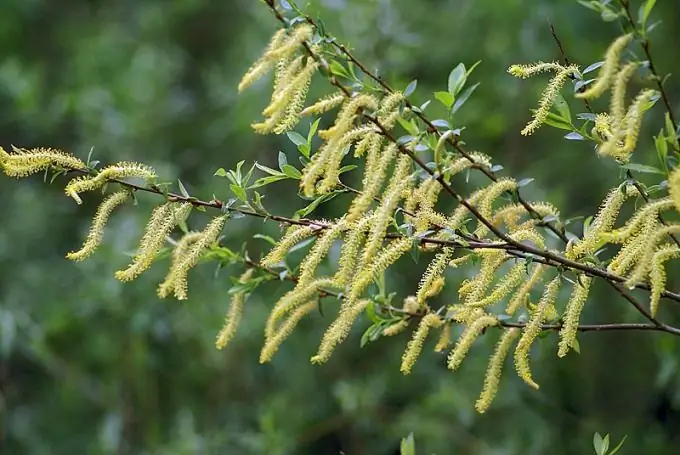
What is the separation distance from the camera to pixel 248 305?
4176mm

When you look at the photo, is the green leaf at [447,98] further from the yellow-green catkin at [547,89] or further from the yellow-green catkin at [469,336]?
the yellow-green catkin at [469,336]

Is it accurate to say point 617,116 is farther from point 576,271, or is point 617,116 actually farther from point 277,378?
point 277,378

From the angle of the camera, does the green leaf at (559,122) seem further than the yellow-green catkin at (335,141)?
Yes

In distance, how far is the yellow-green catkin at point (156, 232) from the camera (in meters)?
1.37

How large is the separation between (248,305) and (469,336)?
279 cm

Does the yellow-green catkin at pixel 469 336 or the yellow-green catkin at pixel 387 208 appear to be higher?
the yellow-green catkin at pixel 387 208

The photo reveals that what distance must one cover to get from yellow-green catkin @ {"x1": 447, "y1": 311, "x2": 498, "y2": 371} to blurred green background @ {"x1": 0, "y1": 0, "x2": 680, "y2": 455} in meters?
1.81

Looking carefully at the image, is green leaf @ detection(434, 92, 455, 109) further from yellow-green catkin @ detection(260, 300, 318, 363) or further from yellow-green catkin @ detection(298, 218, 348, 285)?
yellow-green catkin @ detection(260, 300, 318, 363)

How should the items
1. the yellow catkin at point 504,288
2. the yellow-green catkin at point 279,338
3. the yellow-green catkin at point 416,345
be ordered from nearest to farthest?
the yellow catkin at point 504,288, the yellow-green catkin at point 416,345, the yellow-green catkin at point 279,338

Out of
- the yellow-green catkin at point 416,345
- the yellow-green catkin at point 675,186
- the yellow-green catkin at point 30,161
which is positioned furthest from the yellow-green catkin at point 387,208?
the yellow-green catkin at point 30,161

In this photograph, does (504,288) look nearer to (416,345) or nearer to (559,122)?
(416,345)

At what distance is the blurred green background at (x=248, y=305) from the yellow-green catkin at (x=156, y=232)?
2120 millimetres

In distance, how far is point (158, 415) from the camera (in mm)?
4379

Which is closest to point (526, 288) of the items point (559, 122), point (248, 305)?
Answer: point (559, 122)
